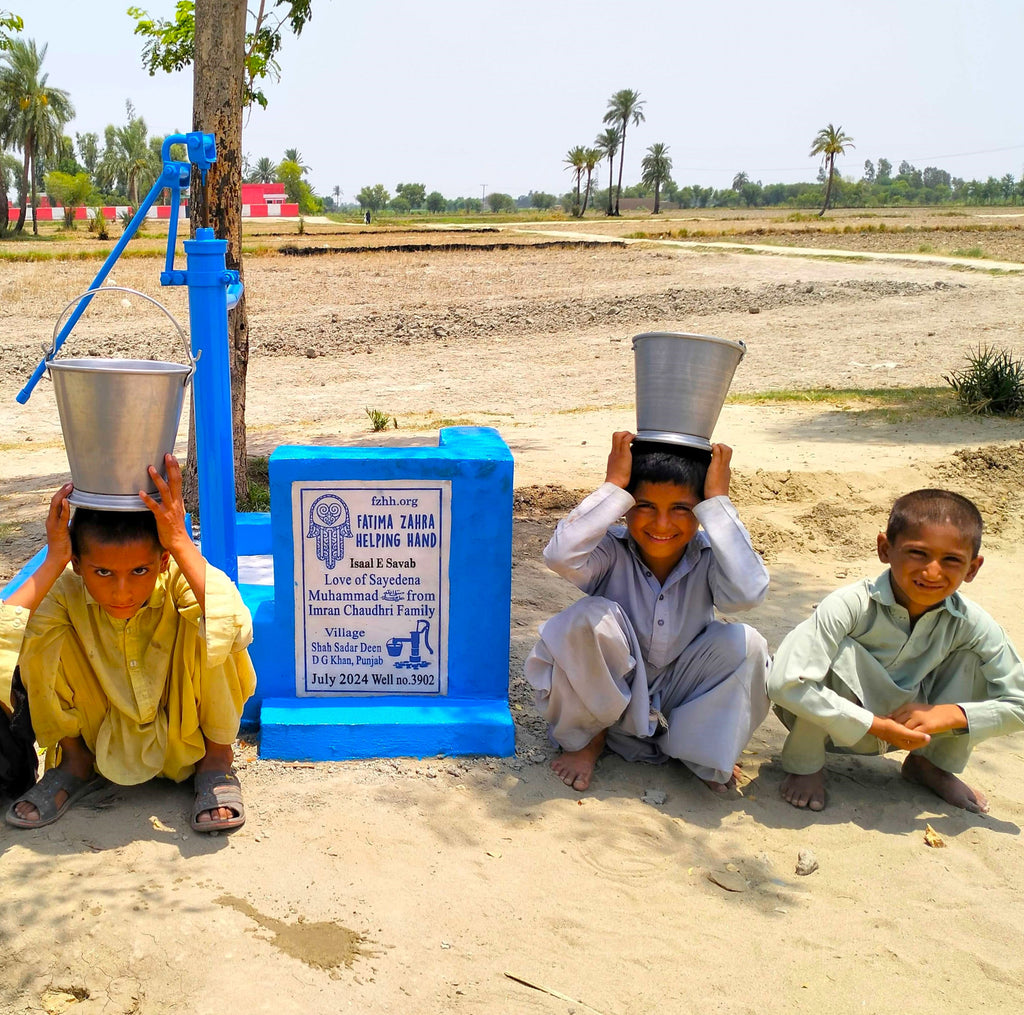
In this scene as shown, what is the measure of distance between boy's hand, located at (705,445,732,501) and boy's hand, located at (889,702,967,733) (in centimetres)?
85

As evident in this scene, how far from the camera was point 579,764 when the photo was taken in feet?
10.6

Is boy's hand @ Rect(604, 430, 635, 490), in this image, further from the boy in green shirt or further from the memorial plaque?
the boy in green shirt

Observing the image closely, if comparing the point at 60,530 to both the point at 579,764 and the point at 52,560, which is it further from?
the point at 579,764

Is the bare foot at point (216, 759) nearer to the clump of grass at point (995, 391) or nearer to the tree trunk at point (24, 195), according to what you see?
the clump of grass at point (995, 391)

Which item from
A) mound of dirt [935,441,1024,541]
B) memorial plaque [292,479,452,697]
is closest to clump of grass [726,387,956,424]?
mound of dirt [935,441,1024,541]

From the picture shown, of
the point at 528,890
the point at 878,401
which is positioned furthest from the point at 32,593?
the point at 878,401

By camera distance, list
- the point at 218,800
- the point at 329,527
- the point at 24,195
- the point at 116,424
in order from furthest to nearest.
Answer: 1. the point at 24,195
2. the point at 329,527
3. the point at 218,800
4. the point at 116,424

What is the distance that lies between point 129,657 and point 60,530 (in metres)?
0.41

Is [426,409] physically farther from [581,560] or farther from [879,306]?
[879,306]

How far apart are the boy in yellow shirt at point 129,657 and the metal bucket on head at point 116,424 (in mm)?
52

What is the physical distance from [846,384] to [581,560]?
9201mm

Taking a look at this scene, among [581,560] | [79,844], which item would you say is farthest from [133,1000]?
[581,560]

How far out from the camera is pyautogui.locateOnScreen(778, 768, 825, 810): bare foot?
3.14 metres

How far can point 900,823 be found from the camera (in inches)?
121
